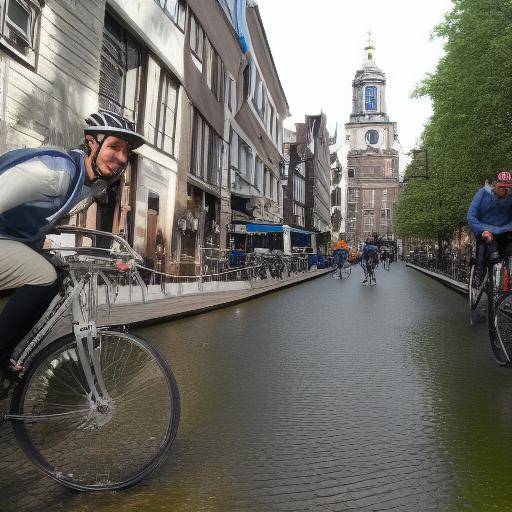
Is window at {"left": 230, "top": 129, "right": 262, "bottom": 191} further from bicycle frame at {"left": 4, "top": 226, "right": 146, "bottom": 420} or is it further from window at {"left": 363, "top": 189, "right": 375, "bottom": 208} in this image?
window at {"left": 363, "top": 189, "right": 375, "bottom": 208}

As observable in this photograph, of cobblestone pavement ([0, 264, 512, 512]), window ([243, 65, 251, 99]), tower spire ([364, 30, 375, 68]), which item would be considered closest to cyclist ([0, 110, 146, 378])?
cobblestone pavement ([0, 264, 512, 512])

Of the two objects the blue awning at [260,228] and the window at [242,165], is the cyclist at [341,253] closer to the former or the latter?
the blue awning at [260,228]

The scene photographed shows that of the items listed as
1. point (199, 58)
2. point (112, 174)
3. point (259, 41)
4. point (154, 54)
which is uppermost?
point (259, 41)

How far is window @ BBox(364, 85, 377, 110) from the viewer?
15138cm

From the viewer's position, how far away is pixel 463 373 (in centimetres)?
650

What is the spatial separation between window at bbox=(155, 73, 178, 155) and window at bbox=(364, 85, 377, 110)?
139 meters

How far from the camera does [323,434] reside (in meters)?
4.20

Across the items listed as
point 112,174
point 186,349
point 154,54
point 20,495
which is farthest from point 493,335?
point 154,54

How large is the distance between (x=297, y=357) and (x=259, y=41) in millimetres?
30478

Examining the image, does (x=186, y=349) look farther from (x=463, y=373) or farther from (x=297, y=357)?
(x=463, y=373)

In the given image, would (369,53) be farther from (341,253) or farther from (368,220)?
(341,253)

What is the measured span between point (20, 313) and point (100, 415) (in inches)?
24.7

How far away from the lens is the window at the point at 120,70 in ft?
42.9

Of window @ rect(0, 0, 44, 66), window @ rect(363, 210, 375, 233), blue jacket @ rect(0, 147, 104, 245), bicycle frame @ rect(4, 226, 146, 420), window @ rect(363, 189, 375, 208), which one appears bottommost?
bicycle frame @ rect(4, 226, 146, 420)
